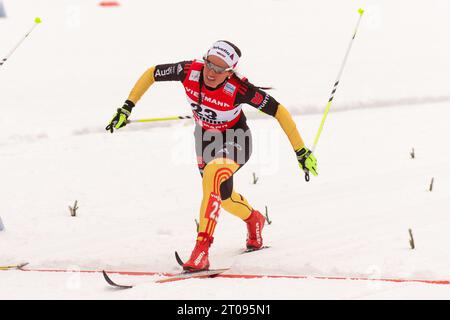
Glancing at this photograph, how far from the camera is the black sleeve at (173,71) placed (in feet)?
18.0

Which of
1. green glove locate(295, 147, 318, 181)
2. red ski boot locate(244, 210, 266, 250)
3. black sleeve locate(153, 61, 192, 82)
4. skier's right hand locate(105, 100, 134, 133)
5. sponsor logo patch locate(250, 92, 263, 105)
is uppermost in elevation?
black sleeve locate(153, 61, 192, 82)

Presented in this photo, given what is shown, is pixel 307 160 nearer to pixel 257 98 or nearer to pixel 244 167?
pixel 257 98

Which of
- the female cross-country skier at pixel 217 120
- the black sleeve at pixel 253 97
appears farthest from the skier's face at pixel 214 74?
the black sleeve at pixel 253 97

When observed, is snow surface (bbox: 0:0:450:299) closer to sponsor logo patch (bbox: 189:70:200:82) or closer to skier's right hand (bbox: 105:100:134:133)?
skier's right hand (bbox: 105:100:134:133)

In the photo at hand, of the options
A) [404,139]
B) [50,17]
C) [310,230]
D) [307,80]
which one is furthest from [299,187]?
[50,17]

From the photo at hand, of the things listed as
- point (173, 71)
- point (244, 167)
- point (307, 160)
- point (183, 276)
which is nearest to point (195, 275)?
point (183, 276)

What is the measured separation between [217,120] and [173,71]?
20.1 inches

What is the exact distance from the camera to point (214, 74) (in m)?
5.27

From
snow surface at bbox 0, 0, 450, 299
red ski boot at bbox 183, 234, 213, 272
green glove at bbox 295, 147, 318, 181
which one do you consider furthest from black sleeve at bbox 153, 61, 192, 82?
snow surface at bbox 0, 0, 450, 299

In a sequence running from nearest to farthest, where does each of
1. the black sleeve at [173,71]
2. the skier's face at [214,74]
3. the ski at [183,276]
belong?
1. the ski at [183,276]
2. the skier's face at [214,74]
3. the black sleeve at [173,71]

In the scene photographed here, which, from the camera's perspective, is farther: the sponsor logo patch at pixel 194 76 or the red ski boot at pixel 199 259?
the sponsor logo patch at pixel 194 76

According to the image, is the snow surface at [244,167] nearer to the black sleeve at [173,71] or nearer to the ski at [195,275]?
the ski at [195,275]

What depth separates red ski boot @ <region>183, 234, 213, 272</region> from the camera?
5230 mm

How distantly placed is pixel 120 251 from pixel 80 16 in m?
9.84
